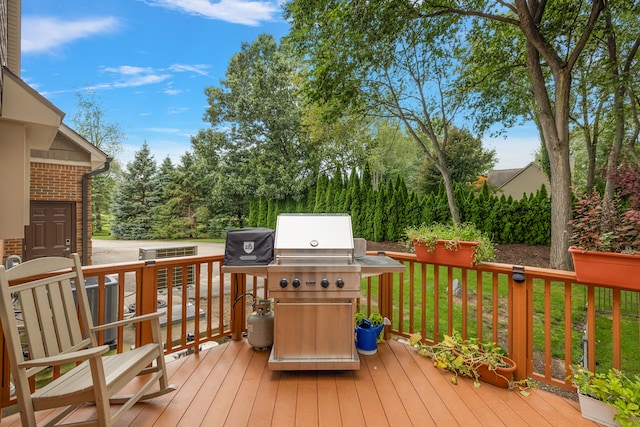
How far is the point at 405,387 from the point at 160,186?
16394 millimetres

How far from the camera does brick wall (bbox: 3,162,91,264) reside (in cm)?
595

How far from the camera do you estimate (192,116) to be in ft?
49.3

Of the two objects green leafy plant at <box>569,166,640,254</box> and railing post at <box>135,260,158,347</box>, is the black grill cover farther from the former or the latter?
green leafy plant at <box>569,166,640,254</box>

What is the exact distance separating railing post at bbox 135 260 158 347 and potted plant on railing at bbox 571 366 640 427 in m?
2.81

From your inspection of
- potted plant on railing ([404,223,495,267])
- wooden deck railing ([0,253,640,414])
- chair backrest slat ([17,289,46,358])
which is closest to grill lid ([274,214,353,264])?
wooden deck railing ([0,253,640,414])

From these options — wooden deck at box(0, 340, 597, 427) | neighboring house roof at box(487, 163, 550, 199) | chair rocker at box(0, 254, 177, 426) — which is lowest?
wooden deck at box(0, 340, 597, 427)

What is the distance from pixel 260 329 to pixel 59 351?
136cm

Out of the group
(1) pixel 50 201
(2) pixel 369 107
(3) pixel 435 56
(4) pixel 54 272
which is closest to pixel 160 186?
(1) pixel 50 201

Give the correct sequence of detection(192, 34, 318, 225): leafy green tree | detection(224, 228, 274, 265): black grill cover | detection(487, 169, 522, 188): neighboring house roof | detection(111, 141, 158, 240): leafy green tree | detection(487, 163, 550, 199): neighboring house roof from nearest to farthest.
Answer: detection(224, 228, 274, 265): black grill cover < detection(192, 34, 318, 225): leafy green tree < detection(111, 141, 158, 240): leafy green tree < detection(487, 163, 550, 199): neighboring house roof < detection(487, 169, 522, 188): neighboring house roof

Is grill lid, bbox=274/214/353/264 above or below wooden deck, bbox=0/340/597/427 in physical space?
above

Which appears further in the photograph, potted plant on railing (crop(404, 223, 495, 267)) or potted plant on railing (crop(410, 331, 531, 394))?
potted plant on railing (crop(404, 223, 495, 267))

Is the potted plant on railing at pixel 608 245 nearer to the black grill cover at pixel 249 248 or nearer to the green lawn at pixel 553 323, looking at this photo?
the green lawn at pixel 553 323

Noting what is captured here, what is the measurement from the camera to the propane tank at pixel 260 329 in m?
2.68

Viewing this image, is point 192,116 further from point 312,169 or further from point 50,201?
point 50,201
